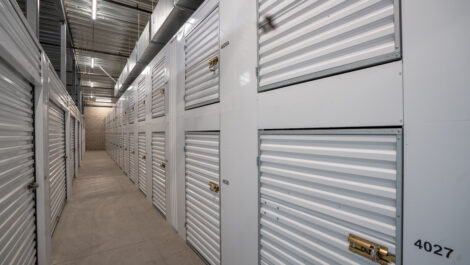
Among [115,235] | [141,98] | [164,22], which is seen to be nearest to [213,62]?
[164,22]

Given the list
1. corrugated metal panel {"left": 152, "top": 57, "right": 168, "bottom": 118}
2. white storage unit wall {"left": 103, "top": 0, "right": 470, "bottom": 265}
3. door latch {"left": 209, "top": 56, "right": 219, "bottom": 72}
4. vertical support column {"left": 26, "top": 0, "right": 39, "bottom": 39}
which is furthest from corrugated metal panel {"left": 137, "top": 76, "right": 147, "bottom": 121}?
white storage unit wall {"left": 103, "top": 0, "right": 470, "bottom": 265}

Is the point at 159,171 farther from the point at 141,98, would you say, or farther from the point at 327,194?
the point at 327,194

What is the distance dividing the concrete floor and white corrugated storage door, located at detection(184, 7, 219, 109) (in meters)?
2.12

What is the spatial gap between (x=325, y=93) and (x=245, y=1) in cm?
127

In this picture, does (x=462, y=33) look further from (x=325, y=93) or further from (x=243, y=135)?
(x=243, y=135)

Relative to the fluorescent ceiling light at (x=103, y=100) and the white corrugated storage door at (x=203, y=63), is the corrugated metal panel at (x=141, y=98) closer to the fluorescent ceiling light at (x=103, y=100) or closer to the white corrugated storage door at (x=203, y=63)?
the white corrugated storage door at (x=203, y=63)

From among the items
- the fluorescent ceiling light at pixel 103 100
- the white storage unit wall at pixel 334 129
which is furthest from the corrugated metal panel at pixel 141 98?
the fluorescent ceiling light at pixel 103 100

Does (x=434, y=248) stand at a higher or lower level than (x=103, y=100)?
lower

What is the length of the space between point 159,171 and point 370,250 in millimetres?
3966

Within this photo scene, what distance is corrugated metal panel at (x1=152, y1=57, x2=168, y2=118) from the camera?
393 centimetres

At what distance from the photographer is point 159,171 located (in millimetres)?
4355

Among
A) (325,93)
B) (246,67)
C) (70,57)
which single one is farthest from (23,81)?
(70,57)

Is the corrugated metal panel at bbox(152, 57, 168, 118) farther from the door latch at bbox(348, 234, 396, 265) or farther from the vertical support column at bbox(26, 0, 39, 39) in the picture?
the door latch at bbox(348, 234, 396, 265)

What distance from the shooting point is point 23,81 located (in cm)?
221
